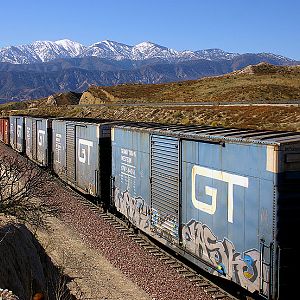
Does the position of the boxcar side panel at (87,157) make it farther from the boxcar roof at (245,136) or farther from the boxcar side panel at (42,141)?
the boxcar side panel at (42,141)

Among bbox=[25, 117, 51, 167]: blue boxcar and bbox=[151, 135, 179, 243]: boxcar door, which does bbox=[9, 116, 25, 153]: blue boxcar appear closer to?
bbox=[25, 117, 51, 167]: blue boxcar

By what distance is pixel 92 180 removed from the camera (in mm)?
23281

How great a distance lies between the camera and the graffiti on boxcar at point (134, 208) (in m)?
17.1

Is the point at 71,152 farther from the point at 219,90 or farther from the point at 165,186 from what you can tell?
the point at 219,90

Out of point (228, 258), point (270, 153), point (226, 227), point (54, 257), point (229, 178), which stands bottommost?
point (54, 257)

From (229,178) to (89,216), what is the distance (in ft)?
38.2

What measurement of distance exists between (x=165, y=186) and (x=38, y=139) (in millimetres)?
22777

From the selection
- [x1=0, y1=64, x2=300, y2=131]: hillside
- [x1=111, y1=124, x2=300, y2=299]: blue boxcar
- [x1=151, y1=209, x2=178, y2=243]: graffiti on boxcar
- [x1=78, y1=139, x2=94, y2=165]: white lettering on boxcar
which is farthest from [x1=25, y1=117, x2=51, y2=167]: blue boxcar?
[x1=0, y1=64, x2=300, y2=131]: hillside

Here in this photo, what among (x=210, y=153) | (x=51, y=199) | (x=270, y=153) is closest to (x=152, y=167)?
(x=210, y=153)

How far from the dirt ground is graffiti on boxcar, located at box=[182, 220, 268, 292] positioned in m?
2.03

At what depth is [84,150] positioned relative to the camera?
24172mm

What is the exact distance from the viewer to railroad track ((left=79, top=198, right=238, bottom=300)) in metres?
13.2

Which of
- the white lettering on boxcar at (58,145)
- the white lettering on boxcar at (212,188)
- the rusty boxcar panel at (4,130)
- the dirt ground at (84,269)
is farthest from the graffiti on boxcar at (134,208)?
the rusty boxcar panel at (4,130)

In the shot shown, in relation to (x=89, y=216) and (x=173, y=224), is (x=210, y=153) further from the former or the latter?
(x=89, y=216)
